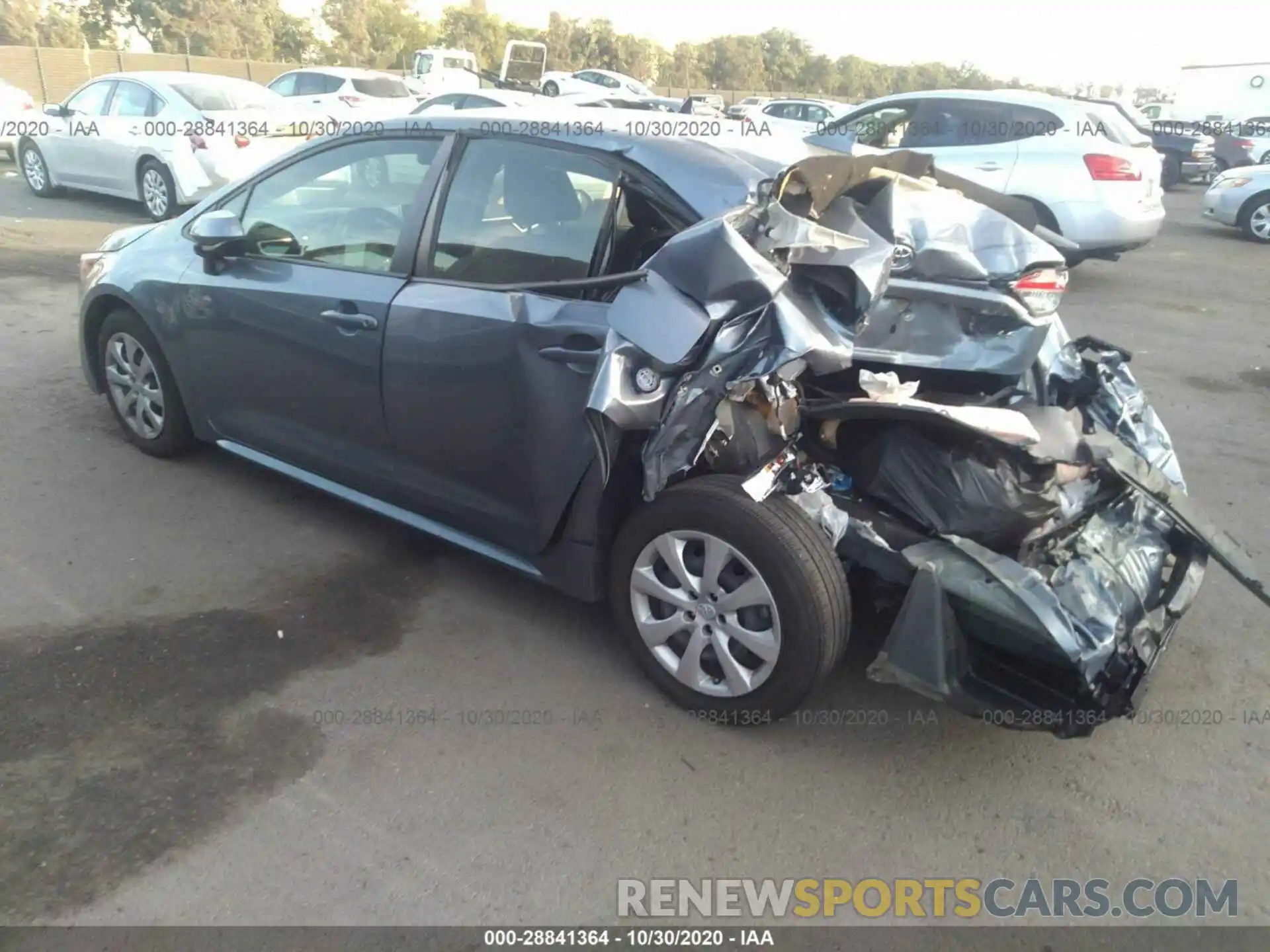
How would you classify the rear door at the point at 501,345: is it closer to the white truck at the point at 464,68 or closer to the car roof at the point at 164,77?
the car roof at the point at 164,77

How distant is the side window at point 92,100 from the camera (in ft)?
38.5

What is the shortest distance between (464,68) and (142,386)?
2305 centimetres

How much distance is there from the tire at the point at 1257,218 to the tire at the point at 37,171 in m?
16.2

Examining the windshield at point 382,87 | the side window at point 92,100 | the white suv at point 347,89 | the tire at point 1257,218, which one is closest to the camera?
the side window at point 92,100

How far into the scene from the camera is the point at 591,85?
25.7 meters

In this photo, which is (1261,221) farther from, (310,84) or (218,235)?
(310,84)

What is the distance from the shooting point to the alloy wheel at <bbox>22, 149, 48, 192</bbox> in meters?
12.9

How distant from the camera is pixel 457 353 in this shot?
3385 mm

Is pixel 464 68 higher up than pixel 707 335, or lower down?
lower down

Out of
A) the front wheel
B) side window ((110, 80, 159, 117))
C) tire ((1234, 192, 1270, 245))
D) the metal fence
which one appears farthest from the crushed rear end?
the metal fence

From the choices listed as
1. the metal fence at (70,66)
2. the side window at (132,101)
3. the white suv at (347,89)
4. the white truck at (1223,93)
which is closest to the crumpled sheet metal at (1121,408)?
the side window at (132,101)

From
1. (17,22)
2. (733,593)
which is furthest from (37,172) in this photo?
(17,22)

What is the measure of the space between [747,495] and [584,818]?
103 centimetres

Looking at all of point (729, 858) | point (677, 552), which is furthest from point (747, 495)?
point (729, 858)
